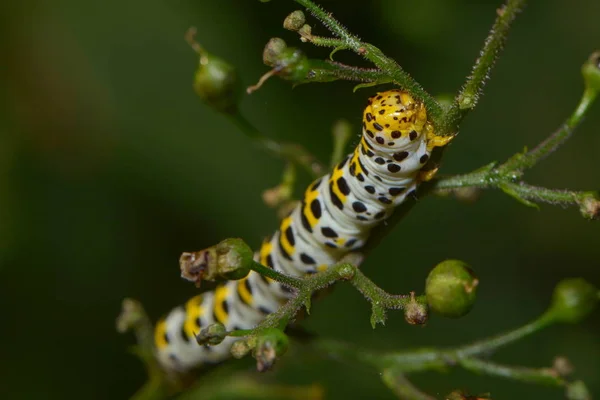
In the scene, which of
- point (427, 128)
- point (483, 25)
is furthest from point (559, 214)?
point (427, 128)

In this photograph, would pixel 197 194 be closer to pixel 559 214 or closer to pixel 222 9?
pixel 222 9

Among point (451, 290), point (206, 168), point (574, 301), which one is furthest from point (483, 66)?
point (206, 168)

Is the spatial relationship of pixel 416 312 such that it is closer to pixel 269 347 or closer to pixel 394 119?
pixel 269 347

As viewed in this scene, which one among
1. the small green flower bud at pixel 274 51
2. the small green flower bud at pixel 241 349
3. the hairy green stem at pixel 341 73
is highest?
the small green flower bud at pixel 274 51

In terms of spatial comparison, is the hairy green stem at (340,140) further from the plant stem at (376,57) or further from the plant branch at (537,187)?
the plant stem at (376,57)

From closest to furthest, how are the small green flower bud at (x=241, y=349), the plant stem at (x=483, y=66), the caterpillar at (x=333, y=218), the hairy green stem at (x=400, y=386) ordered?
the plant stem at (x=483, y=66) < the small green flower bud at (x=241, y=349) < the caterpillar at (x=333, y=218) < the hairy green stem at (x=400, y=386)

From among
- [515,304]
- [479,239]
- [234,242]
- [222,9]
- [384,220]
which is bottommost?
[234,242]

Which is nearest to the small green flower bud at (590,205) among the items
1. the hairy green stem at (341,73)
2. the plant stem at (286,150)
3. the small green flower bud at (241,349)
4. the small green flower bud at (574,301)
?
the hairy green stem at (341,73)
